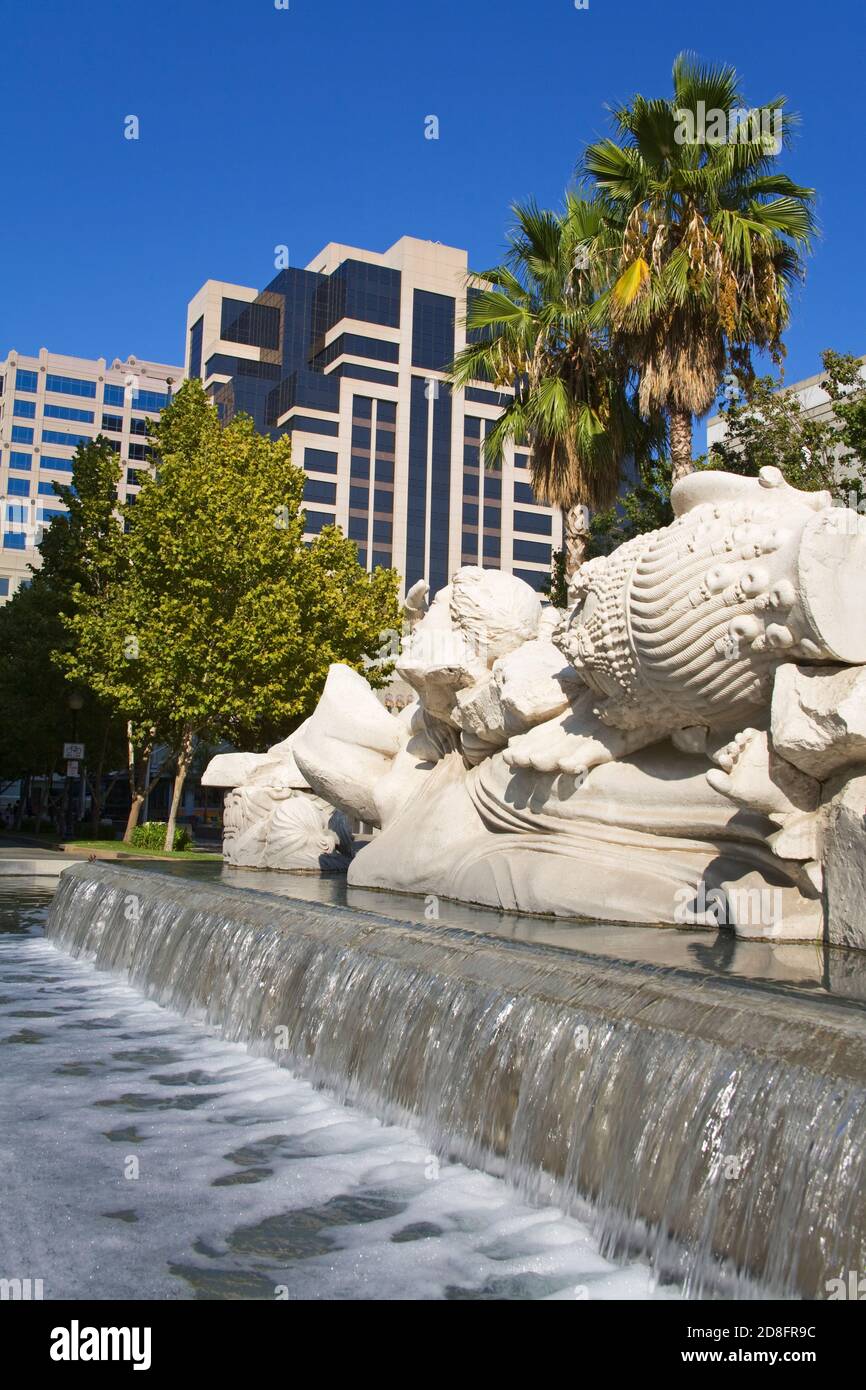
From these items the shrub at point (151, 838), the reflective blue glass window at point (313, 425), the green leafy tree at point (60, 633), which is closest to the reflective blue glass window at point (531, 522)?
the reflective blue glass window at point (313, 425)

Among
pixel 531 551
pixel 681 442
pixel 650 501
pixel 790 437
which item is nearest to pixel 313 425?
pixel 531 551

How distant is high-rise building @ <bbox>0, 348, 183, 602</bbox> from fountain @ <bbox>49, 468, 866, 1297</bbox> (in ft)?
245

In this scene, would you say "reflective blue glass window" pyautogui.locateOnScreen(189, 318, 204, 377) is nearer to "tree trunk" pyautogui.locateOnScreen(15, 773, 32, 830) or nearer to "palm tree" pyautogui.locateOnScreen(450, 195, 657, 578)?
"tree trunk" pyautogui.locateOnScreen(15, 773, 32, 830)

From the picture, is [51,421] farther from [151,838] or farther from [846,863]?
[846,863]

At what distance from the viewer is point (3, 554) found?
217ft

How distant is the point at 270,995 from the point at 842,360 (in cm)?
1463

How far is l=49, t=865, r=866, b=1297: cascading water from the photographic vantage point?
8.52 feet

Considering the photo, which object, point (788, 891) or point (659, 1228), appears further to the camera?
point (788, 891)

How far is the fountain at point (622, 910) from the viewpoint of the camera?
278 centimetres

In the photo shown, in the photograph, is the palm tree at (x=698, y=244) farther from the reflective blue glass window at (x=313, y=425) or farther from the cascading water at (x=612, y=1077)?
the reflective blue glass window at (x=313, y=425)

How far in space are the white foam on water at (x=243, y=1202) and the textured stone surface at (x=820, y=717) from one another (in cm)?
198

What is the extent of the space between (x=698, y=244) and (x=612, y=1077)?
1315cm
